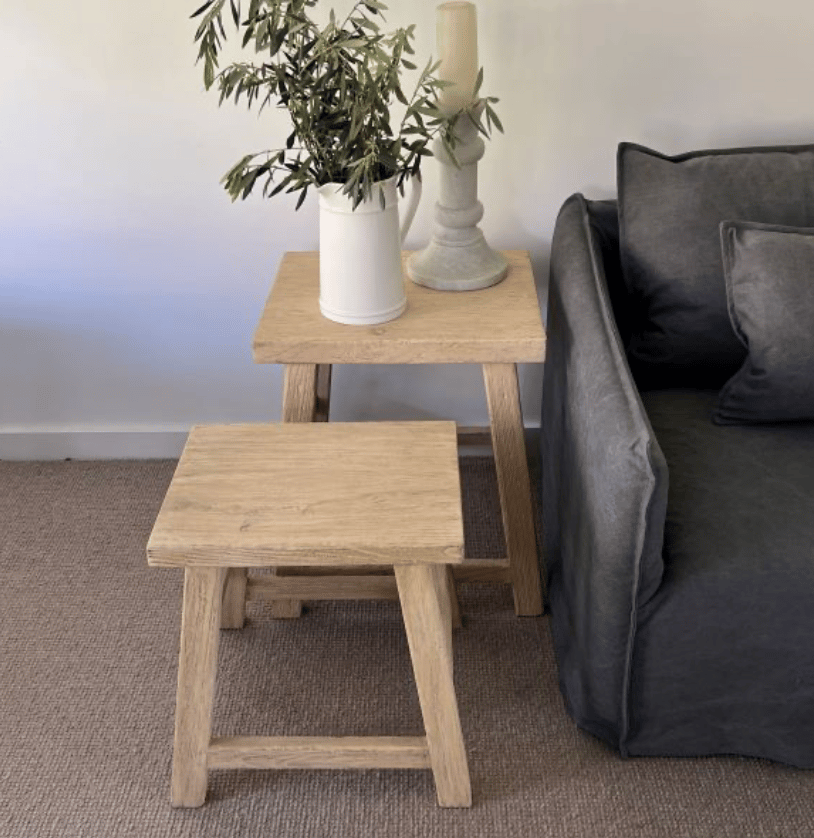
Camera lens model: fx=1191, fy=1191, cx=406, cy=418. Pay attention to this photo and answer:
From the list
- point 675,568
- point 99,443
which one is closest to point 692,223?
point 675,568

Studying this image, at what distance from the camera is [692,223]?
200cm

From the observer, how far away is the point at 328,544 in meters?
1.58

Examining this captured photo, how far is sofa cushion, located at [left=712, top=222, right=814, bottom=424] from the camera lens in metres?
1.84

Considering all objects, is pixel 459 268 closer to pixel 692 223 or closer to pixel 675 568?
pixel 692 223

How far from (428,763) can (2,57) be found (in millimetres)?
1460

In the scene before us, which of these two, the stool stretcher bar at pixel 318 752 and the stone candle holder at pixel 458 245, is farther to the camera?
the stone candle holder at pixel 458 245

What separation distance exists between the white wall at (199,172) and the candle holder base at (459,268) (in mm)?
246

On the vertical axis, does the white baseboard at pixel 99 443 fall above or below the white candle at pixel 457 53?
below

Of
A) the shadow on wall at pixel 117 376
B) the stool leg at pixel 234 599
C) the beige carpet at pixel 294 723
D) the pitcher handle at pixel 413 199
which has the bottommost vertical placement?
the beige carpet at pixel 294 723

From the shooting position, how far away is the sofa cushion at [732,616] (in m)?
1.67

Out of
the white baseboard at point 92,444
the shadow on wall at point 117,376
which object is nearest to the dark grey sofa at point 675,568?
the shadow on wall at point 117,376

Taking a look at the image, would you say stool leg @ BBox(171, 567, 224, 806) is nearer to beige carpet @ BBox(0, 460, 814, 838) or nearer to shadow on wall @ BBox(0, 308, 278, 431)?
beige carpet @ BBox(0, 460, 814, 838)

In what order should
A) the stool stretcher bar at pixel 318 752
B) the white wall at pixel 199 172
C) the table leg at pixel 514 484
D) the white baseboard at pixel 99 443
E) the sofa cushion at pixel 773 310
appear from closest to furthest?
the stool stretcher bar at pixel 318 752
the sofa cushion at pixel 773 310
the table leg at pixel 514 484
the white wall at pixel 199 172
the white baseboard at pixel 99 443

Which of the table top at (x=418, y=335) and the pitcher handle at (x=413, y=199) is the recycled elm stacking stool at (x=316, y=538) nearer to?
the table top at (x=418, y=335)
